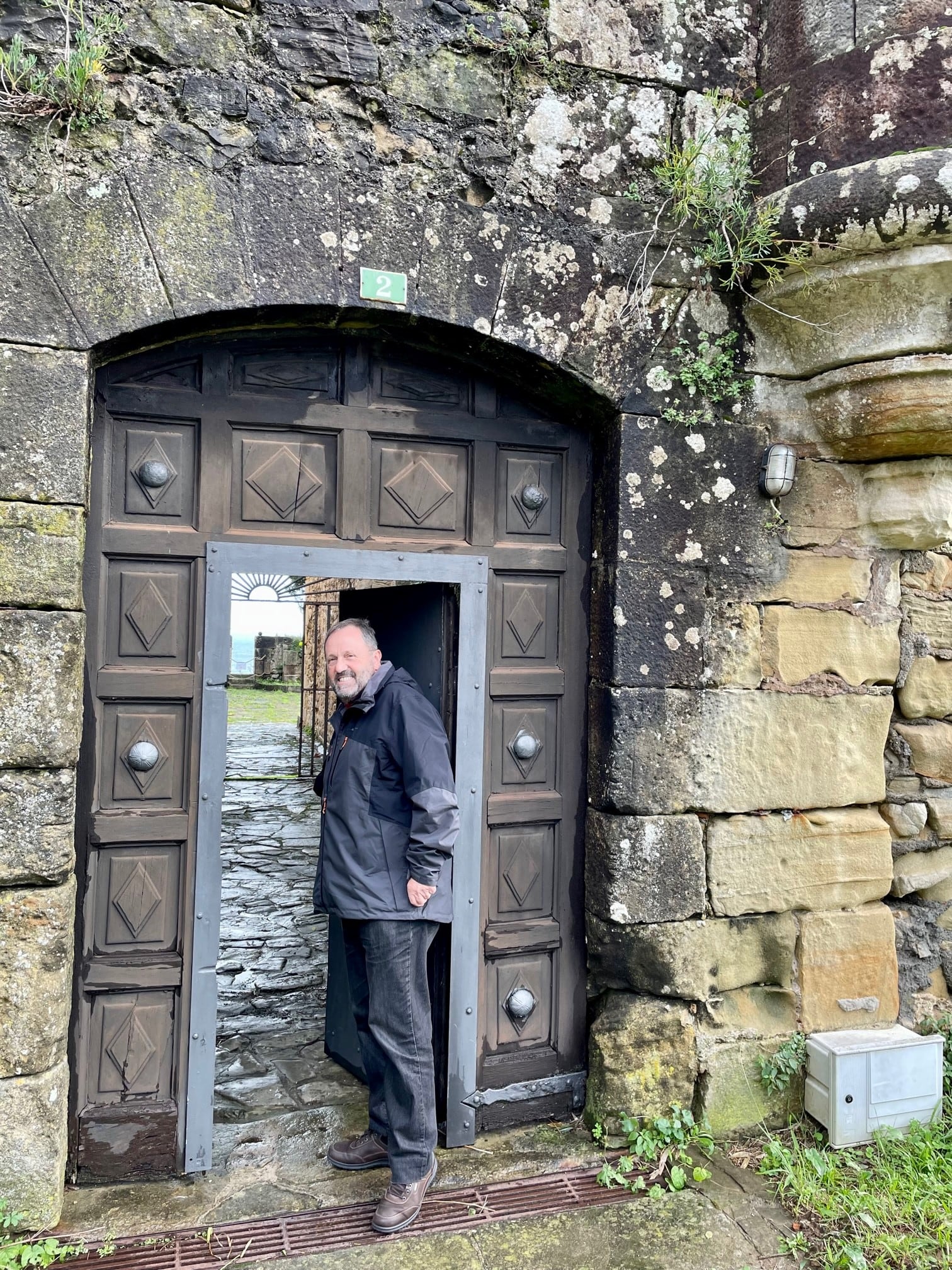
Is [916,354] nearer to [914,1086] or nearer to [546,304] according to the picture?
[546,304]

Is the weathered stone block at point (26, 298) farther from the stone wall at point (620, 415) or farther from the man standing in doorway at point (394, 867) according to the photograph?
the man standing in doorway at point (394, 867)

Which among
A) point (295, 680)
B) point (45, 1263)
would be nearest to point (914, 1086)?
point (45, 1263)

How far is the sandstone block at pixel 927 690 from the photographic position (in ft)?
11.0

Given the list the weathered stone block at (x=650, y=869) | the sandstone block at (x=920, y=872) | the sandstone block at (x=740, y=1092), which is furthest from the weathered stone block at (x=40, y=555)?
the sandstone block at (x=920, y=872)

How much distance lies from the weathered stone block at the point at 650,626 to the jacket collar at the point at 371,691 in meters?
0.76

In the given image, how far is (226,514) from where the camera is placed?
2812mm

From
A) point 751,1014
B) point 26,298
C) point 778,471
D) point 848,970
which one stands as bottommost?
point 751,1014

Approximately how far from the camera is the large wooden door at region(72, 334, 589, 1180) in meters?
2.72

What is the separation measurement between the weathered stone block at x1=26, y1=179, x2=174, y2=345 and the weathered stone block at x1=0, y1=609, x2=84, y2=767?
0.81 m

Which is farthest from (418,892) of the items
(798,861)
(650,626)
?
(798,861)

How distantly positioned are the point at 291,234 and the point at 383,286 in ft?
0.99

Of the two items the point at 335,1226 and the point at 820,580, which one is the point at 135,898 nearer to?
the point at 335,1226

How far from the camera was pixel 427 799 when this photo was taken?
263 centimetres

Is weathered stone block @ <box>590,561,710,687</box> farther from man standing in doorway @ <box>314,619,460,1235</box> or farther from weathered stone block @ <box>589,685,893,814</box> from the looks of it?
man standing in doorway @ <box>314,619,460,1235</box>
